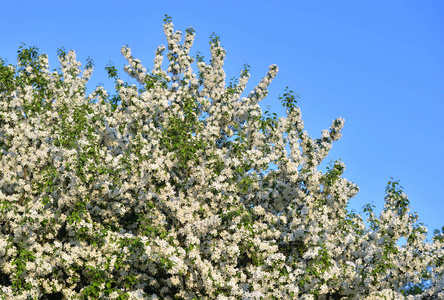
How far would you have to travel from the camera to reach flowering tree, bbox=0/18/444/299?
50.9ft

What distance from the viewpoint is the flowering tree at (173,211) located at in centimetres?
1551

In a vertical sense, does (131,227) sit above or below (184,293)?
above

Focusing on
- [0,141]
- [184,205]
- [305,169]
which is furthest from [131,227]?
[305,169]

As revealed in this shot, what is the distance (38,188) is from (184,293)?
648 cm

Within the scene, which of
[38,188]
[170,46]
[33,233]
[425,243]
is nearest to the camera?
[33,233]

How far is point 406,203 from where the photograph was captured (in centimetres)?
1966

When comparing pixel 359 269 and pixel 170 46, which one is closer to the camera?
pixel 359 269

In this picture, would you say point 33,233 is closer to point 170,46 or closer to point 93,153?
point 93,153

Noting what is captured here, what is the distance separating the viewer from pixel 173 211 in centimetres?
1739

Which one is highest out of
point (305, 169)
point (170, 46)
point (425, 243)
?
point (170, 46)

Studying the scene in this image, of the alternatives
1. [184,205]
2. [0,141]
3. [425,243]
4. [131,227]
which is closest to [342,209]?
[425,243]

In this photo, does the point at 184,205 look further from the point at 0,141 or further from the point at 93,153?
the point at 0,141

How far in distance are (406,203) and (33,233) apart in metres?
14.6

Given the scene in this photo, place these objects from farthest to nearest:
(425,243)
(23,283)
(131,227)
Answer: (425,243) → (131,227) → (23,283)
